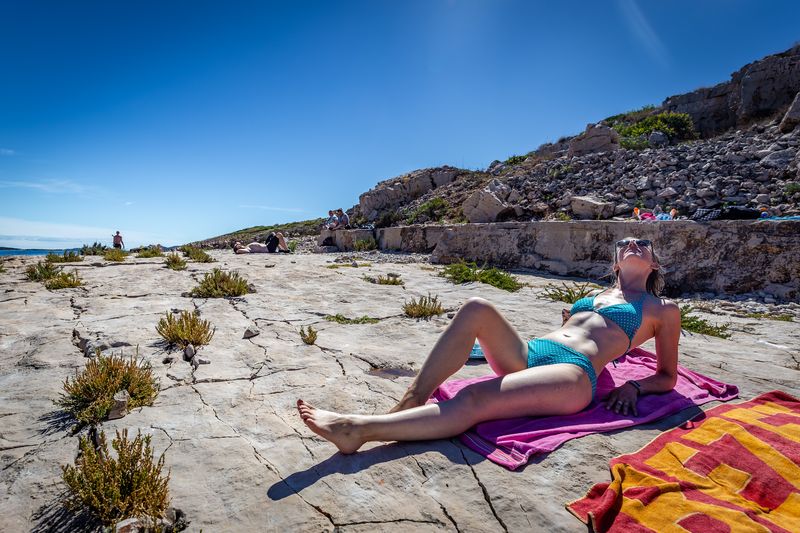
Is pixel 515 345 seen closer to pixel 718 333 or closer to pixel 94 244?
pixel 718 333

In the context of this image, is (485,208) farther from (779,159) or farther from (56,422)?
(56,422)

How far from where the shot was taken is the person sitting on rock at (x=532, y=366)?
6.33 ft

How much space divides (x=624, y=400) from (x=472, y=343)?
0.95 metres

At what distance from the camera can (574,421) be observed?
2.11m

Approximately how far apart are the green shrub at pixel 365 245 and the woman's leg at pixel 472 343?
11532mm

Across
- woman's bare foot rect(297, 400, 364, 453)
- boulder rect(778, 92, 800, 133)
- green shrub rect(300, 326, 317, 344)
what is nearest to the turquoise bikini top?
woman's bare foot rect(297, 400, 364, 453)

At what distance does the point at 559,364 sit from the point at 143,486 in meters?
2.04

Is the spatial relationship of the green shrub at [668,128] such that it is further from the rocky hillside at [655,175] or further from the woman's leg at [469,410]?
the woman's leg at [469,410]

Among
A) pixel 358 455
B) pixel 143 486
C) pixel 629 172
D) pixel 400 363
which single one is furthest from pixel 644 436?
pixel 629 172

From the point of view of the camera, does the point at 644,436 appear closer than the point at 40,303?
Yes

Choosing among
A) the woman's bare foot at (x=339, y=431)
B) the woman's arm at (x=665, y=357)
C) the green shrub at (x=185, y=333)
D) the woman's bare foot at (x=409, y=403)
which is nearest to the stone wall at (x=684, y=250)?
the woman's arm at (x=665, y=357)

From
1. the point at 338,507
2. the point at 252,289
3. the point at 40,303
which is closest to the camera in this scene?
the point at 338,507

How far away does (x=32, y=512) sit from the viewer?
1.48 meters

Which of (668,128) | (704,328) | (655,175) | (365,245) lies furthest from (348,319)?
(668,128)
